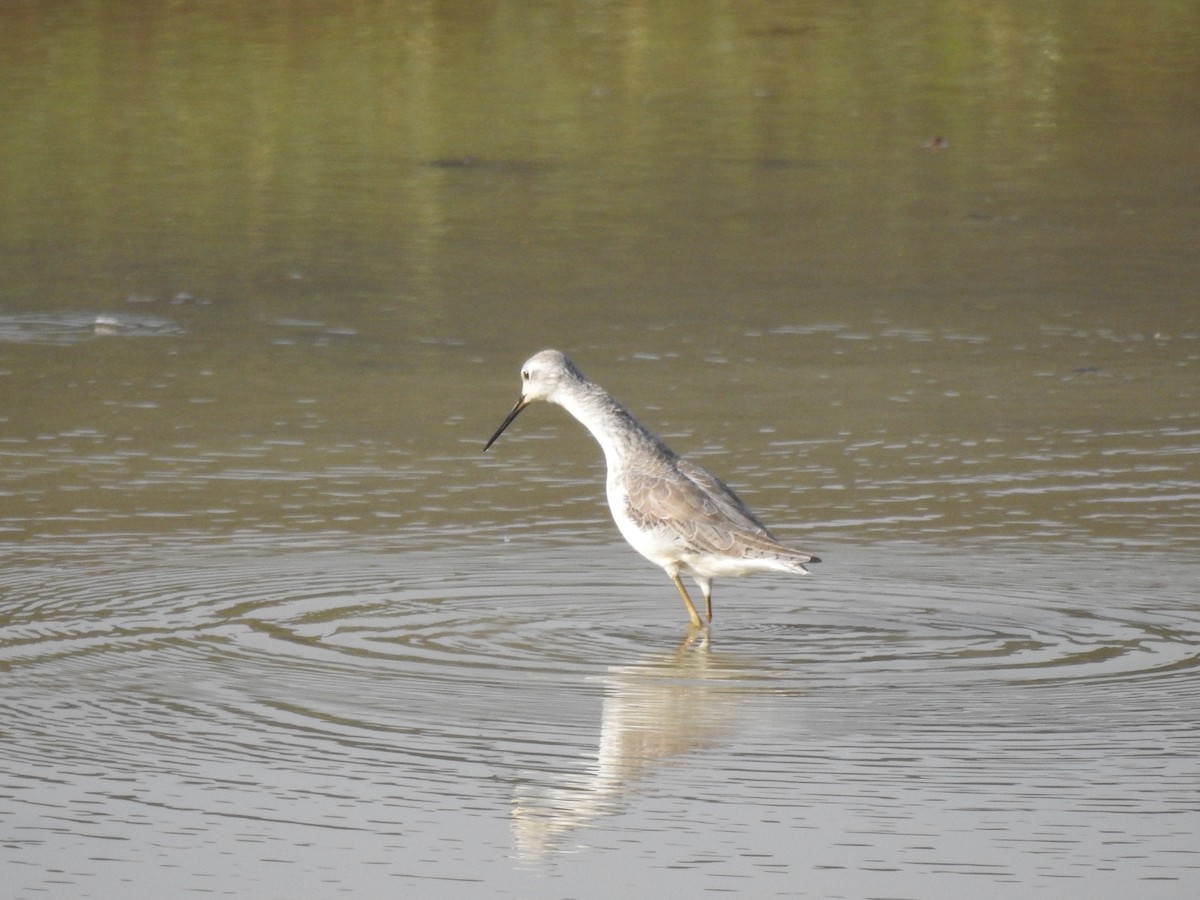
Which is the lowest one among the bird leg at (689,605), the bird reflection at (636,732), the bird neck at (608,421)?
the bird leg at (689,605)

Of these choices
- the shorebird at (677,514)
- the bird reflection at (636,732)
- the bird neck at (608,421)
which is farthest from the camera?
the bird neck at (608,421)

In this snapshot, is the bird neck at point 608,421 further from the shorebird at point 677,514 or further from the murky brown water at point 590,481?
the murky brown water at point 590,481

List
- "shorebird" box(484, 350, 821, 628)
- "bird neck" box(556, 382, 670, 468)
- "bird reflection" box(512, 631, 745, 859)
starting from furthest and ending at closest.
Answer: "bird neck" box(556, 382, 670, 468) < "shorebird" box(484, 350, 821, 628) < "bird reflection" box(512, 631, 745, 859)

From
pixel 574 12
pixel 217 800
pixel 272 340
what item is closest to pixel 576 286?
pixel 272 340

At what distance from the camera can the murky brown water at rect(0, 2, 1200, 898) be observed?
5.45 metres

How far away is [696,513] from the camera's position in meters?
7.46

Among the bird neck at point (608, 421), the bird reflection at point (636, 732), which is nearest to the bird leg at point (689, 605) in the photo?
the bird reflection at point (636, 732)

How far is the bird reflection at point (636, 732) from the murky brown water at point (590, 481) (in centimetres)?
2

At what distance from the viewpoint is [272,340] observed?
11844 millimetres

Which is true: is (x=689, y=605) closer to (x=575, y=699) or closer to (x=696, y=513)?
Answer: (x=696, y=513)

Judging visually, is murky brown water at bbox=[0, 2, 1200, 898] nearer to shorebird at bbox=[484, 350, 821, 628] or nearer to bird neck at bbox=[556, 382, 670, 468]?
shorebird at bbox=[484, 350, 821, 628]

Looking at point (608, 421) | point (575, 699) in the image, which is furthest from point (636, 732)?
point (608, 421)

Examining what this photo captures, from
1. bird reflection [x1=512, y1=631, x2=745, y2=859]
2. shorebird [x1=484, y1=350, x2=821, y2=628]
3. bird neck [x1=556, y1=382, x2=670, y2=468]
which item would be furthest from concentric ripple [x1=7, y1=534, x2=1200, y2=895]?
bird neck [x1=556, y1=382, x2=670, y2=468]

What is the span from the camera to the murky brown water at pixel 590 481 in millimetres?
5445
